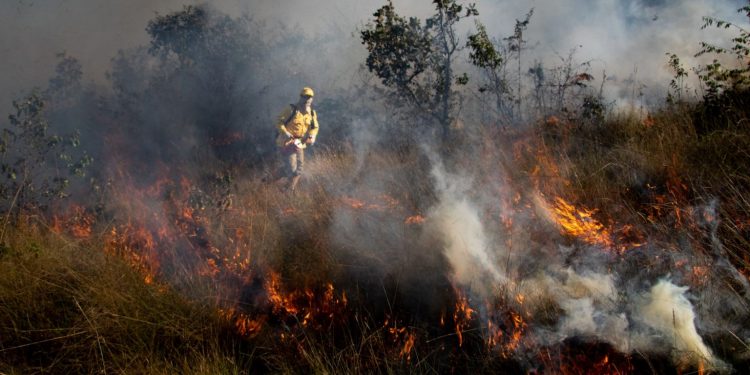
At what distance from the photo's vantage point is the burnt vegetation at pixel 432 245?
2.64 meters

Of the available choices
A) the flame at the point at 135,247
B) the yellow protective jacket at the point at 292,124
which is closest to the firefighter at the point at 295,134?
the yellow protective jacket at the point at 292,124

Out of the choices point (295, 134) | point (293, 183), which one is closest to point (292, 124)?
point (295, 134)

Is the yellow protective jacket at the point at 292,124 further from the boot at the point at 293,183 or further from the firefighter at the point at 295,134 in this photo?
the boot at the point at 293,183

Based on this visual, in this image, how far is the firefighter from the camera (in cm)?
680

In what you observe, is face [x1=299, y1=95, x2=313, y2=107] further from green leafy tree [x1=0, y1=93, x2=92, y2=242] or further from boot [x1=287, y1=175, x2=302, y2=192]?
green leafy tree [x1=0, y1=93, x2=92, y2=242]

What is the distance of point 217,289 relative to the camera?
3510 millimetres

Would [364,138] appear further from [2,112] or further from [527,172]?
[2,112]

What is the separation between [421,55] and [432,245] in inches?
174

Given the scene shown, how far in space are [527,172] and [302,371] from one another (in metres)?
3.00

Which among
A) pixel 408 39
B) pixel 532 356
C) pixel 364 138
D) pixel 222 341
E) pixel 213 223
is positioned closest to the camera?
pixel 532 356

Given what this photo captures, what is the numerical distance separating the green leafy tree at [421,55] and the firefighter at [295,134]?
4.80 feet

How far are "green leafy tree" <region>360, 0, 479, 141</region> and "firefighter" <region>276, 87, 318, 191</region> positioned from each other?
1462 millimetres

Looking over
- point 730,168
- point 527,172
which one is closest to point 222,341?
point 527,172

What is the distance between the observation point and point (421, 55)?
738cm
